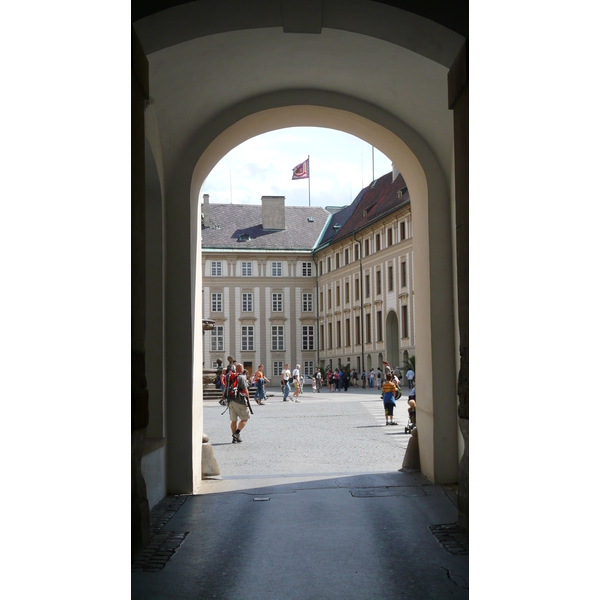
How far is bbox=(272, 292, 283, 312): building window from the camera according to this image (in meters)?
74.7

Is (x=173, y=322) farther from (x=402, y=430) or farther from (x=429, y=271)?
(x=402, y=430)

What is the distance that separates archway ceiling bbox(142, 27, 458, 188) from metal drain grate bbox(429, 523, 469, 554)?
4.70 metres

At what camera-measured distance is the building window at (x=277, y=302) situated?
245 ft

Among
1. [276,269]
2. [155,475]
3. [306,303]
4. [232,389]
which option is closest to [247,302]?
[276,269]

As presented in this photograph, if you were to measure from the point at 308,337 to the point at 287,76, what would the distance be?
65519 mm

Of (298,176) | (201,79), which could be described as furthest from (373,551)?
(298,176)

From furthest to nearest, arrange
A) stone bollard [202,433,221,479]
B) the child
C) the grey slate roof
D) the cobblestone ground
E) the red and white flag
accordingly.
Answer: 1. the grey slate roof
2. the red and white flag
3. the child
4. the cobblestone ground
5. stone bollard [202,433,221,479]

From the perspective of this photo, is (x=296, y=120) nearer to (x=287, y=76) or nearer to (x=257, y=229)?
(x=287, y=76)

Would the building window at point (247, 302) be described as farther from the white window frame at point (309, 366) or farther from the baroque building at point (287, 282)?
the white window frame at point (309, 366)

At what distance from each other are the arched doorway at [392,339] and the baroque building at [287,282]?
382cm

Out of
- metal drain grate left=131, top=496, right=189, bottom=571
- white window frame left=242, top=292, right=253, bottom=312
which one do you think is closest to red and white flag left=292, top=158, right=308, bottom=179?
white window frame left=242, top=292, right=253, bottom=312

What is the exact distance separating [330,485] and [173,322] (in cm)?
293

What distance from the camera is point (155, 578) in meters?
5.91

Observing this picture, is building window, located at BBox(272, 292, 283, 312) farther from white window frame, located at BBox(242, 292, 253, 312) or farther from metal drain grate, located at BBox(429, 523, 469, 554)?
metal drain grate, located at BBox(429, 523, 469, 554)
